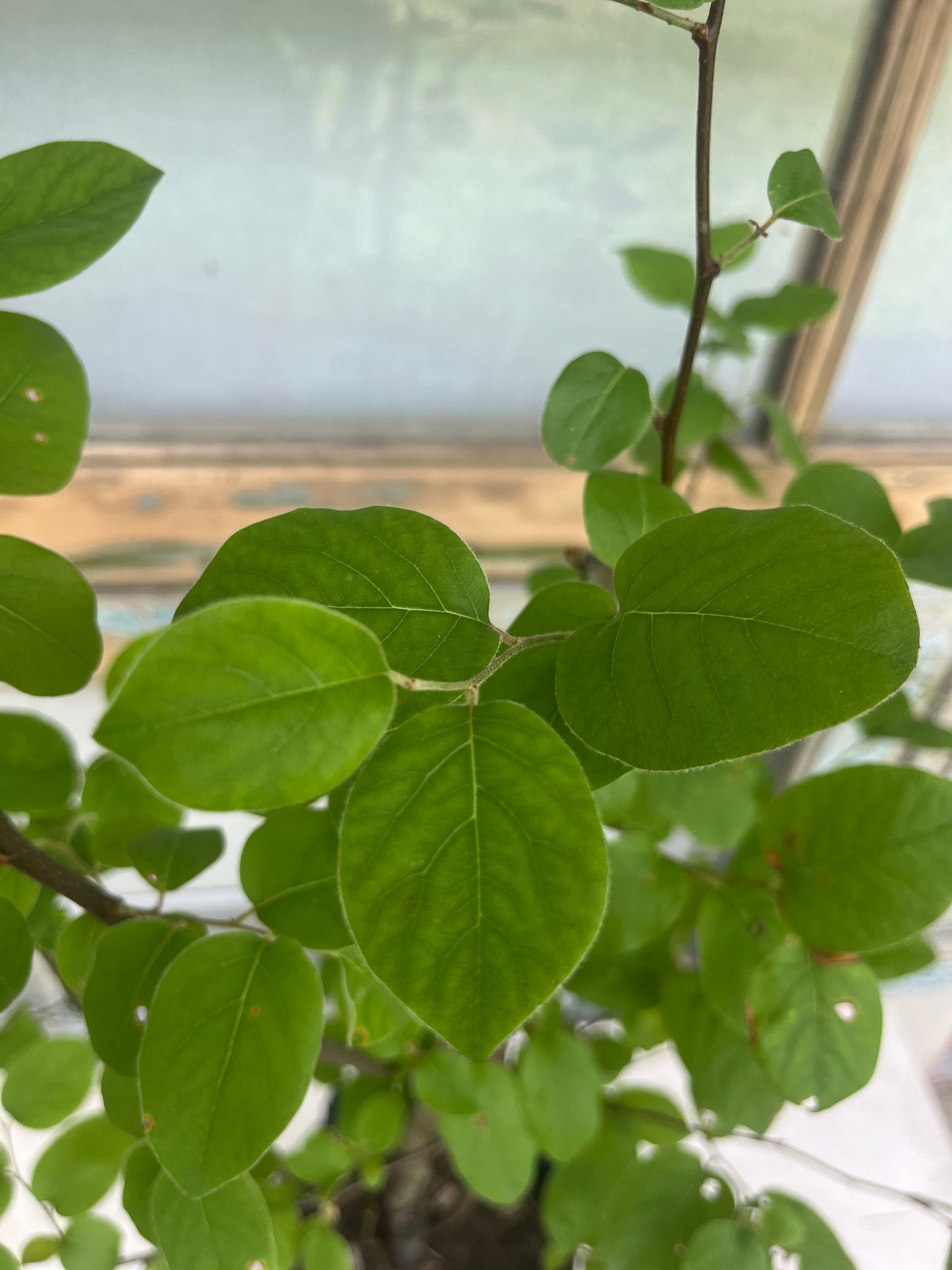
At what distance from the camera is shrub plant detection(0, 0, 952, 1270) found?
0.22m

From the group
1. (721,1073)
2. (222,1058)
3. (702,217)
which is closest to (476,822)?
(222,1058)

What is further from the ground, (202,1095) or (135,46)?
(135,46)

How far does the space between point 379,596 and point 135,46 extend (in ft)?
2.03

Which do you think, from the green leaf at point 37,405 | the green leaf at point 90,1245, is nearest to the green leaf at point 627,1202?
the green leaf at point 90,1245

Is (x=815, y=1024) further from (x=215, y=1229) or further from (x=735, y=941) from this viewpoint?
(x=215, y=1229)

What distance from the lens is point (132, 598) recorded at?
895 mm

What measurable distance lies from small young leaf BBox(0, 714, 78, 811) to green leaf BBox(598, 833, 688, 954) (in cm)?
31

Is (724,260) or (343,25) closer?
(724,260)

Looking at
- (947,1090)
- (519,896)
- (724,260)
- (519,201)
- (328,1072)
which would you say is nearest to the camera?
(519,896)

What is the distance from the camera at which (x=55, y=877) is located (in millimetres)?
360

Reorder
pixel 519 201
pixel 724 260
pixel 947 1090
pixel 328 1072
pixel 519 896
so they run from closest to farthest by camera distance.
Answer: pixel 519 896 < pixel 724 260 < pixel 328 1072 < pixel 519 201 < pixel 947 1090

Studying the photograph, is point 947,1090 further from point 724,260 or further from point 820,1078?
point 724,260

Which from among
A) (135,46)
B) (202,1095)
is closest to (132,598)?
(135,46)

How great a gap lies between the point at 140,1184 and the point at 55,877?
0.16 metres
